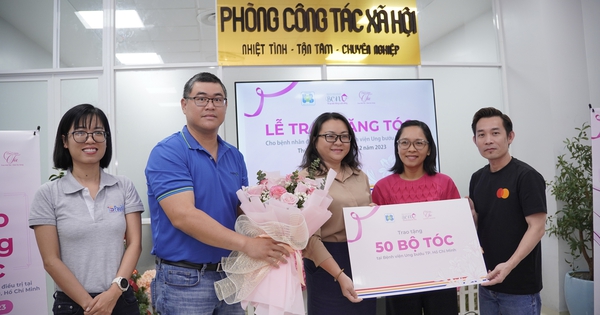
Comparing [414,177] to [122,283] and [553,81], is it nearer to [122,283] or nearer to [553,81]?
[122,283]

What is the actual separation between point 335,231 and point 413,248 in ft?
1.39

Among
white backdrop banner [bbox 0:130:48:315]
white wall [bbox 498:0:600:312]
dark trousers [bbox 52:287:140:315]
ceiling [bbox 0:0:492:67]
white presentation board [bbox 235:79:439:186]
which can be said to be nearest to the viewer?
dark trousers [bbox 52:287:140:315]

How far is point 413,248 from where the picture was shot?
1.92 meters

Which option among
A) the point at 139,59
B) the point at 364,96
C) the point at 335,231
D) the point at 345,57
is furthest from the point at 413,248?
the point at 139,59

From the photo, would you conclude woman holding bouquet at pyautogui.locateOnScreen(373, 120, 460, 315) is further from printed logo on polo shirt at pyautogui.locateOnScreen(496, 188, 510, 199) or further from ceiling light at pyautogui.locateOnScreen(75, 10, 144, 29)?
ceiling light at pyautogui.locateOnScreen(75, 10, 144, 29)

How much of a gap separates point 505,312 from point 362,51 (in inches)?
118

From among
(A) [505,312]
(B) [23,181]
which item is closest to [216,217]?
(A) [505,312]

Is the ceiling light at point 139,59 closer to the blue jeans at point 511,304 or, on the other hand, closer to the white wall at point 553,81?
the blue jeans at point 511,304

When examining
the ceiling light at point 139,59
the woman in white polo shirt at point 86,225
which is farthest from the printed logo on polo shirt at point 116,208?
the ceiling light at point 139,59

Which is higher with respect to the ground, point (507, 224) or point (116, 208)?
point (116, 208)

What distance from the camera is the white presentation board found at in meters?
3.75

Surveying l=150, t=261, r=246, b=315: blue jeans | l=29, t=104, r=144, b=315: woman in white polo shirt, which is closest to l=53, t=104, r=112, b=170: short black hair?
l=29, t=104, r=144, b=315: woman in white polo shirt

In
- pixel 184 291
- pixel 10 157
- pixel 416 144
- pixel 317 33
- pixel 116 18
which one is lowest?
pixel 184 291

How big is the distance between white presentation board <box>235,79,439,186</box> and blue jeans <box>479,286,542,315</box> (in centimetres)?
193
